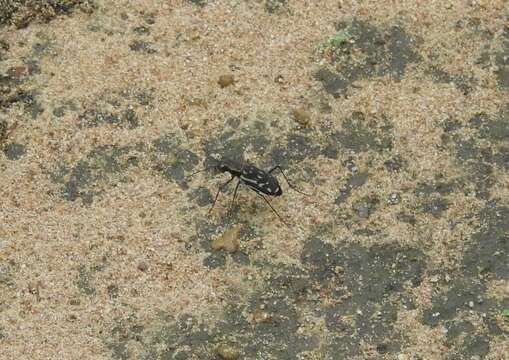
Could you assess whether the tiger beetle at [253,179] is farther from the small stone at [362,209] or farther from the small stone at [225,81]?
the small stone at [225,81]

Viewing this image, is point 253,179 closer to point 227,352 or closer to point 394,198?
point 394,198

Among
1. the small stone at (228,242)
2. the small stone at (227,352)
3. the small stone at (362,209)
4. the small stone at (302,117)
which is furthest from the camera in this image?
the small stone at (302,117)

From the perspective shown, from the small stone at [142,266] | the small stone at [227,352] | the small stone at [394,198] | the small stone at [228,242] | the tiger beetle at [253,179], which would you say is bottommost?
the small stone at [142,266]

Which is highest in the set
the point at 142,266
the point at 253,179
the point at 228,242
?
the point at 253,179

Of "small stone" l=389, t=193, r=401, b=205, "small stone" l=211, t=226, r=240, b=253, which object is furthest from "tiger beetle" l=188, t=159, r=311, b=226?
"small stone" l=389, t=193, r=401, b=205

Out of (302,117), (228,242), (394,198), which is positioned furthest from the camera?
(302,117)

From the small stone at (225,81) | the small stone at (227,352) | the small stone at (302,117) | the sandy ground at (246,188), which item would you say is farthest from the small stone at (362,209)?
the small stone at (225,81)

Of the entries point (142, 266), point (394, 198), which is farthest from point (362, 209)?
point (142, 266)

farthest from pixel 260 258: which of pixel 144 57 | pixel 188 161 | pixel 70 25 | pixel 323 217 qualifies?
pixel 70 25
